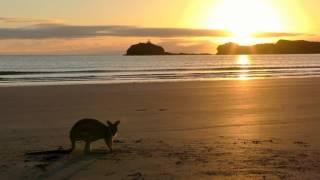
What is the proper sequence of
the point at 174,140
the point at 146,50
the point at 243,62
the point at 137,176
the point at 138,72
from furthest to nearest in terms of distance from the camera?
1. the point at 146,50
2. the point at 243,62
3. the point at 138,72
4. the point at 174,140
5. the point at 137,176

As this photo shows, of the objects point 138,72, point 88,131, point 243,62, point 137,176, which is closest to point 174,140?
point 88,131

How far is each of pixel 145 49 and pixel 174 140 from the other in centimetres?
17198

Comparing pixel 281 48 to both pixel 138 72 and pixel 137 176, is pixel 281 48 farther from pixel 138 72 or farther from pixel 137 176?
pixel 137 176

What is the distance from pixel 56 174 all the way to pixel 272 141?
3.93 m

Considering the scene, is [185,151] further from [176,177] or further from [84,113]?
[84,113]

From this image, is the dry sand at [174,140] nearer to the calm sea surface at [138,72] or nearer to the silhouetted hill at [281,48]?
the calm sea surface at [138,72]

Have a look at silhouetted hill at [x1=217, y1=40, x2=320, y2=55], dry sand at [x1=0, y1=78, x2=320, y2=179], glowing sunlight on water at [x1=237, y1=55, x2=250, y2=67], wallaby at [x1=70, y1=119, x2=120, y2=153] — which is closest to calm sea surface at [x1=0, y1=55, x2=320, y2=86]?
glowing sunlight on water at [x1=237, y1=55, x2=250, y2=67]

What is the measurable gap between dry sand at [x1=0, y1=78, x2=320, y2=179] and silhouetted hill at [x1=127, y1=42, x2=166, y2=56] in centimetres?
16088

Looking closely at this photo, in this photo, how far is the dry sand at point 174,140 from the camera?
7.02m

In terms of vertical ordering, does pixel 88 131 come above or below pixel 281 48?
below

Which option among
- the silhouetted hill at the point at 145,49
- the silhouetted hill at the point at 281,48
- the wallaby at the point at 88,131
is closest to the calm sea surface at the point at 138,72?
the wallaby at the point at 88,131

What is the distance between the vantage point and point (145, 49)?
18075 cm

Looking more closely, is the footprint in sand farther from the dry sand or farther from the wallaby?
the wallaby

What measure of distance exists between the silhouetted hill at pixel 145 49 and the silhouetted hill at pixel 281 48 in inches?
1000
